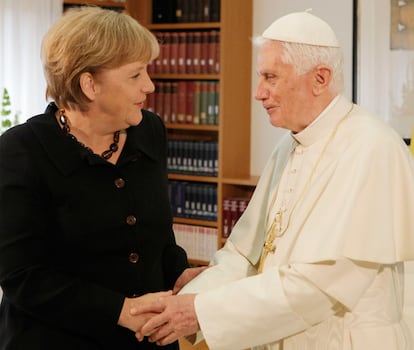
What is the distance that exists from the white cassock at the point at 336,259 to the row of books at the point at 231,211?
2892 millimetres

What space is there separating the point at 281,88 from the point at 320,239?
0.39 m

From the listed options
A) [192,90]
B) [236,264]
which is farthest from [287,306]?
[192,90]

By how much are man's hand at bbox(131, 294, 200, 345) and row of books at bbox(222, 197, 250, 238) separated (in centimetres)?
298

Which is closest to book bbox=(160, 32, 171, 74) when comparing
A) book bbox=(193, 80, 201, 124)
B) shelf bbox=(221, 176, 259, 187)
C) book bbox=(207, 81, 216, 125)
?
book bbox=(193, 80, 201, 124)

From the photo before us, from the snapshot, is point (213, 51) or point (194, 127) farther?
point (194, 127)

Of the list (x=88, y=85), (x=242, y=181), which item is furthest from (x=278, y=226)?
(x=242, y=181)

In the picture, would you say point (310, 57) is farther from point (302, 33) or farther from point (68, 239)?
point (68, 239)

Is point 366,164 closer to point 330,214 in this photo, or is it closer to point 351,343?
point 330,214

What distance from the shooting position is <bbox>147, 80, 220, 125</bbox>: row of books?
5.05 meters

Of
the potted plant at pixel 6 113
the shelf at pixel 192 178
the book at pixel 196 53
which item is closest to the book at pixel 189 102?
the book at pixel 196 53

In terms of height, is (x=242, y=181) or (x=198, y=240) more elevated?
(x=242, y=181)

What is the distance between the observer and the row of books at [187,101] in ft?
16.6

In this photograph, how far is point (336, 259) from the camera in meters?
1.82

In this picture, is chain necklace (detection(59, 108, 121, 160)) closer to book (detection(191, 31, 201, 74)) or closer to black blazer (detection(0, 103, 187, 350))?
black blazer (detection(0, 103, 187, 350))
